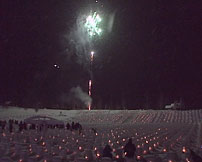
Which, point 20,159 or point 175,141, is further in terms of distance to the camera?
point 175,141

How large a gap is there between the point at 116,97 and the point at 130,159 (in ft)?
150

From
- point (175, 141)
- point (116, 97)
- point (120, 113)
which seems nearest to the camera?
point (175, 141)

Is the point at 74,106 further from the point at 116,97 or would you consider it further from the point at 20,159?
the point at 20,159

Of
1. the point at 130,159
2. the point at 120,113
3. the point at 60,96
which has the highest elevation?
the point at 60,96

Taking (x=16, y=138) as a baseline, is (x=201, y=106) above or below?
above

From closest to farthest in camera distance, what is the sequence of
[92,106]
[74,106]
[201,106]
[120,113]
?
[120,113] → [201,106] → [74,106] → [92,106]

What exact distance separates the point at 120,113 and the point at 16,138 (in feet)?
63.6

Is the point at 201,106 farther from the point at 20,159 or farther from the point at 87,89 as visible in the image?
the point at 20,159

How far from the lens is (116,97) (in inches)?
2227

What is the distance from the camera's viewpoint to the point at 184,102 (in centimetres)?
4634

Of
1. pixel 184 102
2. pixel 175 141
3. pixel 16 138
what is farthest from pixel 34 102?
pixel 175 141

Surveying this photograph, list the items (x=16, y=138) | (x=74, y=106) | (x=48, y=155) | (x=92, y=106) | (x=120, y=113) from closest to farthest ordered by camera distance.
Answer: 1. (x=48, y=155)
2. (x=16, y=138)
3. (x=120, y=113)
4. (x=74, y=106)
5. (x=92, y=106)

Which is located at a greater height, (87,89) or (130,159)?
(87,89)

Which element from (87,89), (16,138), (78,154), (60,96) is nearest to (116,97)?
(87,89)
